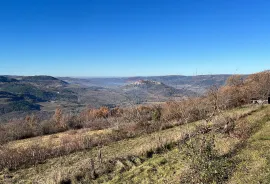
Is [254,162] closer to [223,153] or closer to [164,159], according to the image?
[223,153]

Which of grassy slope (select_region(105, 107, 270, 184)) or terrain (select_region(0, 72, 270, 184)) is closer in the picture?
terrain (select_region(0, 72, 270, 184))

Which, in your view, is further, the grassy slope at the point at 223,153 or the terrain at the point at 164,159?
the grassy slope at the point at 223,153

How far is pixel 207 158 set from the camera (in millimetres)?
7078

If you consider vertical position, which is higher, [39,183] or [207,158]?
[207,158]

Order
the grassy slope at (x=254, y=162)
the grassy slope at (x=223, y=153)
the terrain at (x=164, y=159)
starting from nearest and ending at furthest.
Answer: the terrain at (x=164, y=159) < the grassy slope at (x=254, y=162) < the grassy slope at (x=223, y=153)

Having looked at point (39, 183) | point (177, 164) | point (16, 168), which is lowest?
point (16, 168)

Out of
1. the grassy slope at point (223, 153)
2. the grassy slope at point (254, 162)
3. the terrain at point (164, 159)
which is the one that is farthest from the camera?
the grassy slope at point (223, 153)

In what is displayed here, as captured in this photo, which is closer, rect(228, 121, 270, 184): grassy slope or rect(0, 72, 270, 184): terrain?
rect(0, 72, 270, 184): terrain

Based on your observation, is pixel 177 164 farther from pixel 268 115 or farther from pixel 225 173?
pixel 268 115

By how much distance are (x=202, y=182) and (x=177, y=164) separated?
389 cm

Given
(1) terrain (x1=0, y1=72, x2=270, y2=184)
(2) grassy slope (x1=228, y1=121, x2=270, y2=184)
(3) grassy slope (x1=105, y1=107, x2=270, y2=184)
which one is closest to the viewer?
(1) terrain (x1=0, y1=72, x2=270, y2=184)

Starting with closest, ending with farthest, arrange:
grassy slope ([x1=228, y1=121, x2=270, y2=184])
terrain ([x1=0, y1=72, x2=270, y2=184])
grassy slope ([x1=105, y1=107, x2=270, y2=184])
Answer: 1. terrain ([x1=0, y1=72, x2=270, y2=184])
2. grassy slope ([x1=228, y1=121, x2=270, y2=184])
3. grassy slope ([x1=105, y1=107, x2=270, y2=184])

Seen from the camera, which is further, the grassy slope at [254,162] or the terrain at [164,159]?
the grassy slope at [254,162]

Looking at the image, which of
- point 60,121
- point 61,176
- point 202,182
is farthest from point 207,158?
point 60,121
